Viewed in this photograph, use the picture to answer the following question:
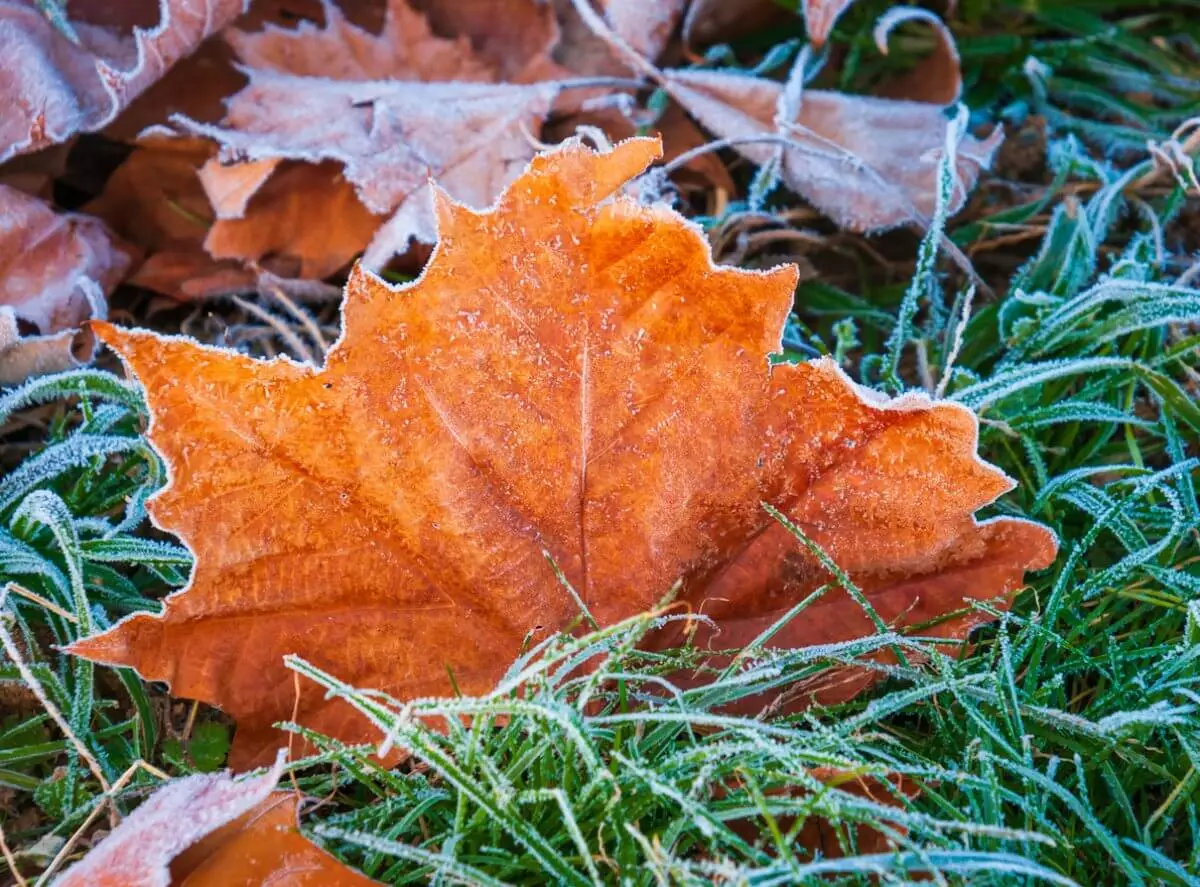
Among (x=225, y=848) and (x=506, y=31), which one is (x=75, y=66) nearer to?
(x=506, y=31)

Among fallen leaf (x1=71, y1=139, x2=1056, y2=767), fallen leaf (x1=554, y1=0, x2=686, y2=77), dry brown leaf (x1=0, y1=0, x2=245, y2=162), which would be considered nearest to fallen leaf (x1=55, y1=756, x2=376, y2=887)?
fallen leaf (x1=71, y1=139, x2=1056, y2=767)

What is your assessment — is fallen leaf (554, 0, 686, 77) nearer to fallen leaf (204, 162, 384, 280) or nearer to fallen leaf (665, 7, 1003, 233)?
fallen leaf (665, 7, 1003, 233)

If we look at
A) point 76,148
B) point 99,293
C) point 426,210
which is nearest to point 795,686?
point 426,210

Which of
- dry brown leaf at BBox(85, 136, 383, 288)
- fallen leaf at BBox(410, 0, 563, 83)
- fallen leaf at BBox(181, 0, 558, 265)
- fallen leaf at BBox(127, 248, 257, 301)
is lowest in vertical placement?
fallen leaf at BBox(127, 248, 257, 301)

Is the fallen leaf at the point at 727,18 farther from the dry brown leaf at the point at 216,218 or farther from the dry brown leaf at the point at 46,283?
the dry brown leaf at the point at 46,283

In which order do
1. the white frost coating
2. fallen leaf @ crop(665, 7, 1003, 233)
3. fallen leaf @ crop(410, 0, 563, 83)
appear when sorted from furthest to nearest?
fallen leaf @ crop(410, 0, 563, 83) → fallen leaf @ crop(665, 7, 1003, 233) → the white frost coating

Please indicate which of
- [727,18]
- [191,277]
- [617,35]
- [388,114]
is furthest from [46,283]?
[727,18]

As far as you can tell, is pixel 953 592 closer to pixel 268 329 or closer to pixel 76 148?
pixel 268 329
